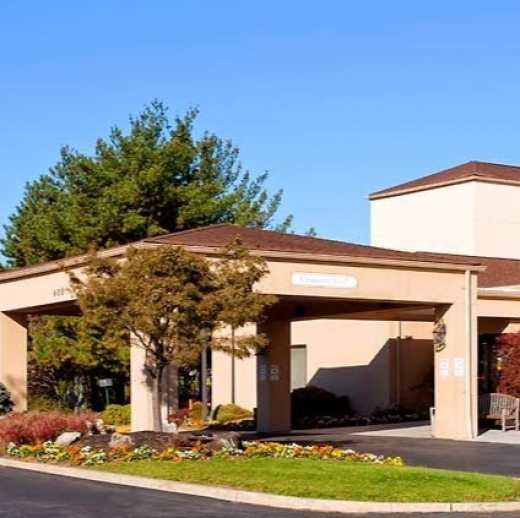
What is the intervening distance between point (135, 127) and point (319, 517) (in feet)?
107

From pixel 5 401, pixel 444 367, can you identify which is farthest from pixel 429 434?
pixel 5 401

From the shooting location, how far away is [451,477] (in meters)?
16.7

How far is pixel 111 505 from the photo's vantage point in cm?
1505

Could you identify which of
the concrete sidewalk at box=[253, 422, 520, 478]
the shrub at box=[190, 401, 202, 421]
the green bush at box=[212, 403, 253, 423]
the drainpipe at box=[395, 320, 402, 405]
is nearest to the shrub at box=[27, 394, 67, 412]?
the shrub at box=[190, 401, 202, 421]

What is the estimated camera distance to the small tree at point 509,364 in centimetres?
3250

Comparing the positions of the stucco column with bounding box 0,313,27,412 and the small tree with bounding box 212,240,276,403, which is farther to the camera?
the stucco column with bounding box 0,313,27,412

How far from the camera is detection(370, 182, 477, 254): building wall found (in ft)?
140

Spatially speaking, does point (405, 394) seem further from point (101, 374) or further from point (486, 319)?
point (101, 374)

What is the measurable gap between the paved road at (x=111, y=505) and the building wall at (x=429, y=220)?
2720cm

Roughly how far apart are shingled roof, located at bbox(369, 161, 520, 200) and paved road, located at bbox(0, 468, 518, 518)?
90.6ft

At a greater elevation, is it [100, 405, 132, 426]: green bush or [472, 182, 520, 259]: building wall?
[472, 182, 520, 259]: building wall

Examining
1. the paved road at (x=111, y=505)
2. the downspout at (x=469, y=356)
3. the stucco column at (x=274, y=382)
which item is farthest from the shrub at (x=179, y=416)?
the paved road at (x=111, y=505)

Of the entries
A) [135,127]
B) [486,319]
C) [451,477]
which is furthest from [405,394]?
[451,477]

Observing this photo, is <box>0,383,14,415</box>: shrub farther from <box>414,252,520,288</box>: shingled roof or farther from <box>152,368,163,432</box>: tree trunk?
<box>414,252,520,288</box>: shingled roof
